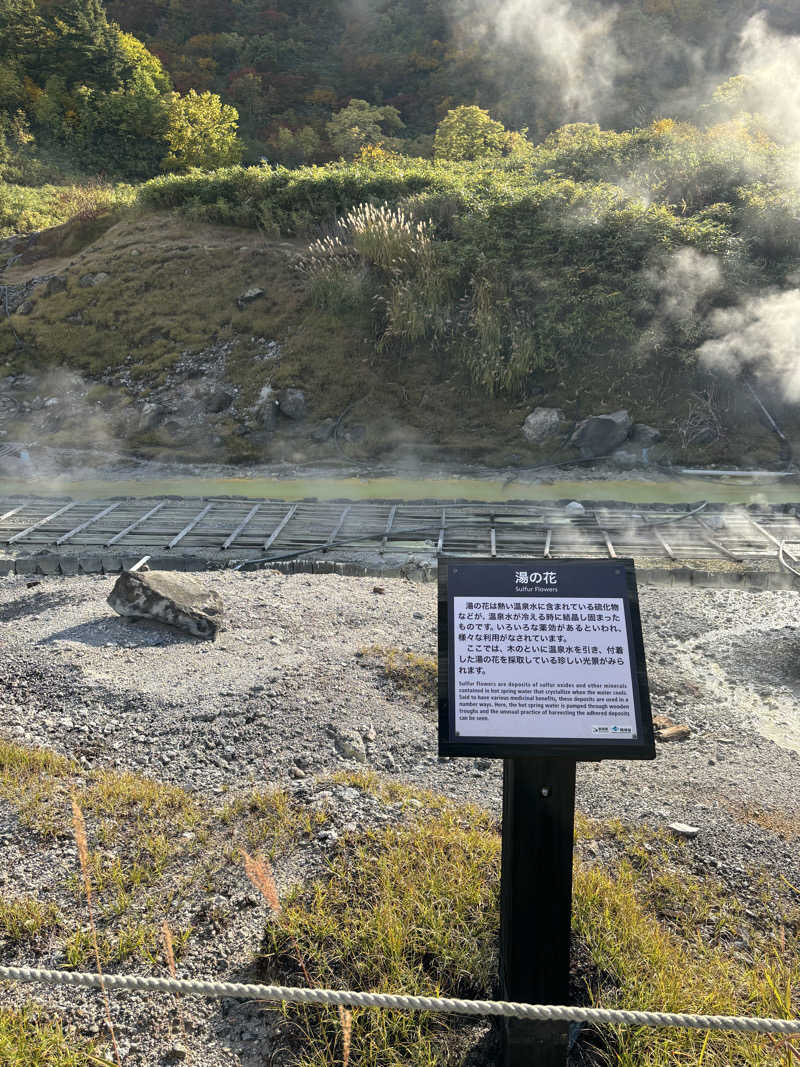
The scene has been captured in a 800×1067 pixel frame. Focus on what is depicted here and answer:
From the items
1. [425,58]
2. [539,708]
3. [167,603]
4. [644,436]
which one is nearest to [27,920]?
[539,708]

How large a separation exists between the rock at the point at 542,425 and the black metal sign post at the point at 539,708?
9.00 meters

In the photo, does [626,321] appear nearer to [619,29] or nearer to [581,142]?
[581,142]

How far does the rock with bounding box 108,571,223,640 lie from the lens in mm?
5688

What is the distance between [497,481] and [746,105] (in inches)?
659

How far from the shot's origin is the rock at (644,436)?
1095 centimetres

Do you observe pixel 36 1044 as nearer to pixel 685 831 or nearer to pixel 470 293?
pixel 685 831

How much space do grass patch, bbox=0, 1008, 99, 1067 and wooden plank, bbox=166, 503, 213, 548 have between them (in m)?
5.65

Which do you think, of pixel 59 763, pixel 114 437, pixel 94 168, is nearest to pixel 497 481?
pixel 114 437

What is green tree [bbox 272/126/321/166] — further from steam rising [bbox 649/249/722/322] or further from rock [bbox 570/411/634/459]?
rock [bbox 570/411/634/459]

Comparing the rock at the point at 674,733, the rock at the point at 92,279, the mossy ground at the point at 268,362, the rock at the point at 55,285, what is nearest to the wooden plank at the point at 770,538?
the mossy ground at the point at 268,362

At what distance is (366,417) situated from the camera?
1176 cm

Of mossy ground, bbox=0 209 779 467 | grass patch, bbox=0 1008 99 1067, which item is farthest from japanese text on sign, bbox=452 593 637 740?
mossy ground, bbox=0 209 779 467

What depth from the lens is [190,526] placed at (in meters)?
8.41

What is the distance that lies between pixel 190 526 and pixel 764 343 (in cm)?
848
